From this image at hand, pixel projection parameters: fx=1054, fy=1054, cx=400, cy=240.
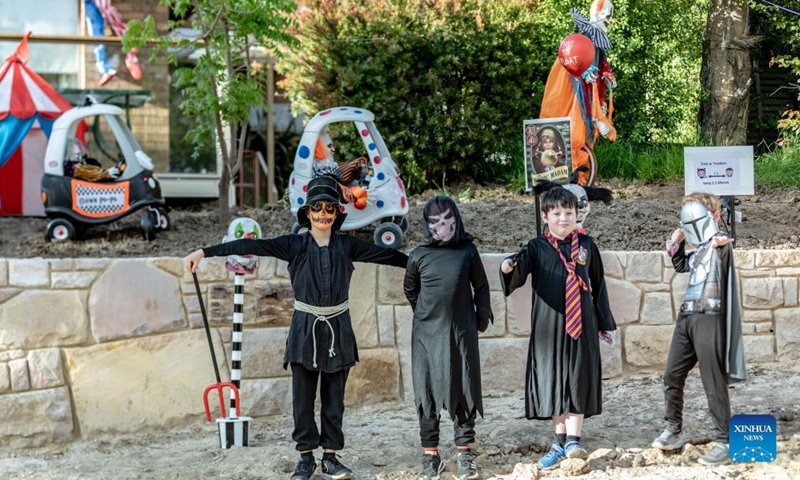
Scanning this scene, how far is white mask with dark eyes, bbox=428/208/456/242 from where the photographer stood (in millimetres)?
5281

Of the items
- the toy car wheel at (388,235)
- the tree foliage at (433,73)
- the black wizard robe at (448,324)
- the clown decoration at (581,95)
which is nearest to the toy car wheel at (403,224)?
the toy car wheel at (388,235)

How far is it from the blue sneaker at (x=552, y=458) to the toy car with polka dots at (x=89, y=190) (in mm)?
4271

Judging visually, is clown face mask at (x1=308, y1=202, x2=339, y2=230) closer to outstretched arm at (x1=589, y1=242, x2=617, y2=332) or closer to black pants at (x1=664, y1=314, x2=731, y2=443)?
outstretched arm at (x1=589, y1=242, x2=617, y2=332)

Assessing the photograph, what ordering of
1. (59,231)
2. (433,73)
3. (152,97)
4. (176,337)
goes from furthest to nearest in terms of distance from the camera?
(152,97) → (433,73) → (59,231) → (176,337)

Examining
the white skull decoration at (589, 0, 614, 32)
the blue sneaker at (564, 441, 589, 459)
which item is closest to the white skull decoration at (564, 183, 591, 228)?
the blue sneaker at (564, 441, 589, 459)

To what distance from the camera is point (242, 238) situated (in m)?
6.16

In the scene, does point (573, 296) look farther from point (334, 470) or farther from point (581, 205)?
point (334, 470)

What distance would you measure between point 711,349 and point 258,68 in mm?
8460

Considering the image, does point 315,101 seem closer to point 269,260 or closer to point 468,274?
point 269,260

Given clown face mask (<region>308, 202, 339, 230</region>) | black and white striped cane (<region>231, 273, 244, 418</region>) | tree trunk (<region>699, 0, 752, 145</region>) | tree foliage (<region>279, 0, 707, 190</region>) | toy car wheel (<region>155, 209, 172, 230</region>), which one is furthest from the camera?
tree trunk (<region>699, 0, 752, 145</region>)

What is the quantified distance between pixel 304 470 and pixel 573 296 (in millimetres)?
1606

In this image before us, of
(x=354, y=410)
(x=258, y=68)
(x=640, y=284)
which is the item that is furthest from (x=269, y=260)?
(x=258, y=68)

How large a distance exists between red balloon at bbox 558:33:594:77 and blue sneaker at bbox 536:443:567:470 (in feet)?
13.0

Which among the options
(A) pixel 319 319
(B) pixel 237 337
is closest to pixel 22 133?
(B) pixel 237 337
